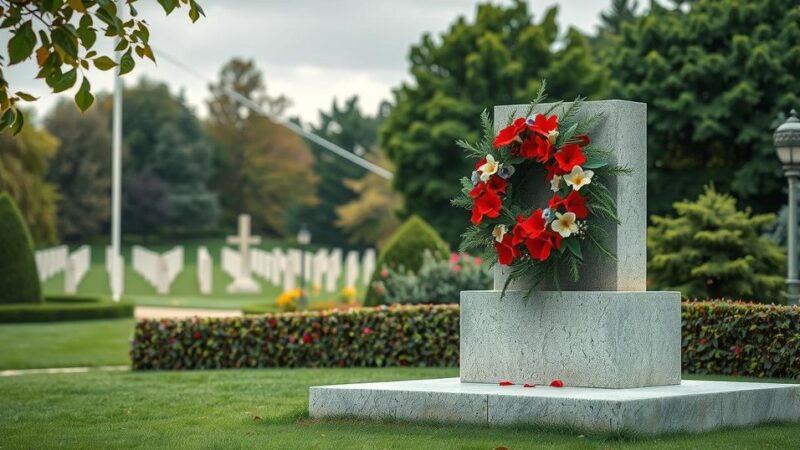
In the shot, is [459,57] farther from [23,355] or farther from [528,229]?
[528,229]

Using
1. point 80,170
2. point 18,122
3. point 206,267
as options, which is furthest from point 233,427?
point 80,170

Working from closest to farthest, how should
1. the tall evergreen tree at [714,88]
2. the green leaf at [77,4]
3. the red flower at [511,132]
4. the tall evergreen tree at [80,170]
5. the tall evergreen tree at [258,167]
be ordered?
the green leaf at [77,4] < the red flower at [511,132] < the tall evergreen tree at [714,88] < the tall evergreen tree at [80,170] < the tall evergreen tree at [258,167]

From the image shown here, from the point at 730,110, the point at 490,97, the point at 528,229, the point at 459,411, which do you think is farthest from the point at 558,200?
the point at 490,97

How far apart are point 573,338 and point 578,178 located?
1.12 metres

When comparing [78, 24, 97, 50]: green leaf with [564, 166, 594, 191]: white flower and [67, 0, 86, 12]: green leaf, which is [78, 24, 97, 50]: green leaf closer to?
[67, 0, 86, 12]: green leaf

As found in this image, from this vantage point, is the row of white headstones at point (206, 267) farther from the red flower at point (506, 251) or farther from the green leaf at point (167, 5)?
the green leaf at point (167, 5)

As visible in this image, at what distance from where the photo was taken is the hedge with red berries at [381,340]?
1246 cm

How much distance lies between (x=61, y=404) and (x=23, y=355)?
972cm

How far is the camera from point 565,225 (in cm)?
870

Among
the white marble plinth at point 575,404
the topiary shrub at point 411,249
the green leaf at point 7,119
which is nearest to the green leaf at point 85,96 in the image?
the green leaf at point 7,119

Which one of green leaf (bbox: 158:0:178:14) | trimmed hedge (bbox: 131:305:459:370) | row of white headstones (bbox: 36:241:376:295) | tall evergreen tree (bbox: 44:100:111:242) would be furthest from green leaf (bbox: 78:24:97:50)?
tall evergreen tree (bbox: 44:100:111:242)

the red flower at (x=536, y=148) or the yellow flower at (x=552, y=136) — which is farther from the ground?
the yellow flower at (x=552, y=136)

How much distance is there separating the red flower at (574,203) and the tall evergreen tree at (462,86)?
3171 cm

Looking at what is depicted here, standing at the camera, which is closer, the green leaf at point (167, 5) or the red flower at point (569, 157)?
the green leaf at point (167, 5)
